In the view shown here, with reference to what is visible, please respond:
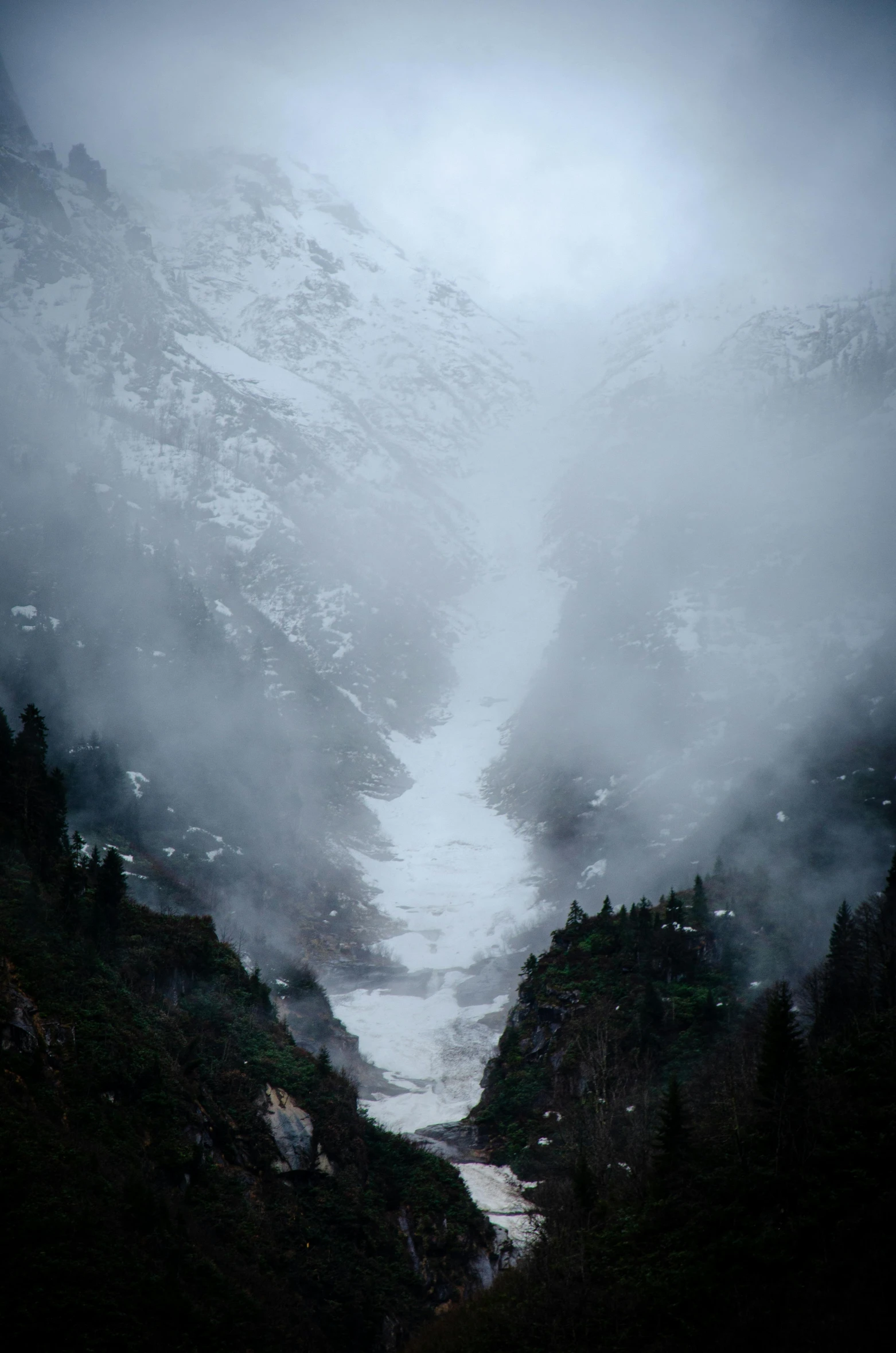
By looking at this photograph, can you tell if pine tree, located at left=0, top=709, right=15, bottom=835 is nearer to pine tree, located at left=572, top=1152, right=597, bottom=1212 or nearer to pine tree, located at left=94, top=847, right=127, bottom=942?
pine tree, located at left=94, top=847, right=127, bottom=942

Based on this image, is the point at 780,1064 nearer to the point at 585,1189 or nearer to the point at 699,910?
the point at 585,1189

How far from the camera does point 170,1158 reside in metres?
40.6

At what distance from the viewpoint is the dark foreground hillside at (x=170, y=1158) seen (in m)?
29.8

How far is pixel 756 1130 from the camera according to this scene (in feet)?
129

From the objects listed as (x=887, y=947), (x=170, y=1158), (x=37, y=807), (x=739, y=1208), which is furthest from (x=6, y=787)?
(x=887, y=947)

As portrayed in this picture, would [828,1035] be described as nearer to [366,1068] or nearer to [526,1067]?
[526,1067]

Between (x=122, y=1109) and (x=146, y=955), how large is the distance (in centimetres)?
1744

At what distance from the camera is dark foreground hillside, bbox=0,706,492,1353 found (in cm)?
2983

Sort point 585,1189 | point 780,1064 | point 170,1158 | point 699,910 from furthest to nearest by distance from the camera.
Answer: point 699,910 → point 585,1189 → point 170,1158 → point 780,1064

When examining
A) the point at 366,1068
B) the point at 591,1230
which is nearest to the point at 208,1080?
the point at 591,1230

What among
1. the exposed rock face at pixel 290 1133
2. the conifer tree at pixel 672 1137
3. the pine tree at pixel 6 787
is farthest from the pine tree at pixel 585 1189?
the pine tree at pixel 6 787

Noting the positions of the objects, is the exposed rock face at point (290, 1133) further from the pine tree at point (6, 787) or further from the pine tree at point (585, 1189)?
the pine tree at point (6, 787)

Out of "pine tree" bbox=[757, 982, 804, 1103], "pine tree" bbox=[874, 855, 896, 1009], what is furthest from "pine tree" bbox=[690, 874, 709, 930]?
"pine tree" bbox=[757, 982, 804, 1103]

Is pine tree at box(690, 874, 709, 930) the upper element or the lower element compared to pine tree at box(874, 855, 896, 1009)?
upper
